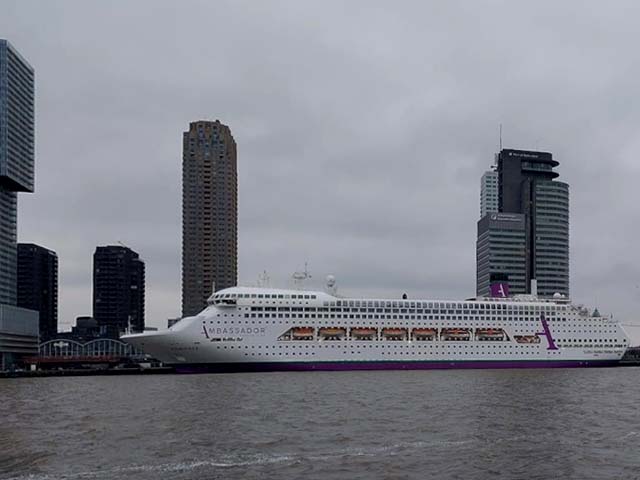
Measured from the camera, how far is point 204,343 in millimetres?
109625

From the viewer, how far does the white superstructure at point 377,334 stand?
364 ft

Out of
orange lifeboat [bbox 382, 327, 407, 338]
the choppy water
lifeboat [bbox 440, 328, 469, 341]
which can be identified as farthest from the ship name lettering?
the choppy water

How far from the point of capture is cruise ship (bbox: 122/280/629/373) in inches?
4370

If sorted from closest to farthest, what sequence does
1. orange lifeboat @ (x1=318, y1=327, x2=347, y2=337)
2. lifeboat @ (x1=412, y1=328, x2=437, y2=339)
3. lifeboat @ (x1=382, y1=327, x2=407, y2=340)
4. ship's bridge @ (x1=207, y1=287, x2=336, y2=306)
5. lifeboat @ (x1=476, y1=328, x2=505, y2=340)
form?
ship's bridge @ (x1=207, y1=287, x2=336, y2=306), orange lifeboat @ (x1=318, y1=327, x2=347, y2=337), lifeboat @ (x1=382, y1=327, x2=407, y2=340), lifeboat @ (x1=412, y1=328, x2=437, y2=339), lifeboat @ (x1=476, y1=328, x2=505, y2=340)

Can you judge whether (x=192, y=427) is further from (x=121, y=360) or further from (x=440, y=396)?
(x=121, y=360)

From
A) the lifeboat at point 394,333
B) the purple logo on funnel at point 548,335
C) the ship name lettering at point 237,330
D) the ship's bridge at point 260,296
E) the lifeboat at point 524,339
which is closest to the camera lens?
the ship name lettering at point 237,330

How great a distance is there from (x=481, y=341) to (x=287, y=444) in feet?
295

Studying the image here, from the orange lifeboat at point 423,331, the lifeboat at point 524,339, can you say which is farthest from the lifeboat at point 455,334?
the lifeboat at point 524,339

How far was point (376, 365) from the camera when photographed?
11725cm

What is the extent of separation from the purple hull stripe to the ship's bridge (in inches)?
355

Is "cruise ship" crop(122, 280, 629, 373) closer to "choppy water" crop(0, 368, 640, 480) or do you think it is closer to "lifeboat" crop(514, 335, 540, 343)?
"lifeboat" crop(514, 335, 540, 343)

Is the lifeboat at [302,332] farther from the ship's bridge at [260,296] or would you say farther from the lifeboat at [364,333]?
the lifeboat at [364,333]

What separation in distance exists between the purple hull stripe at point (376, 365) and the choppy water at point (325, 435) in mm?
40643

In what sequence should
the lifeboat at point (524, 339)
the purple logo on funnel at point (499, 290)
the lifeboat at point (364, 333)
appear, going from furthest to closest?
the purple logo on funnel at point (499, 290)
the lifeboat at point (524, 339)
the lifeboat at point (364, 333)
